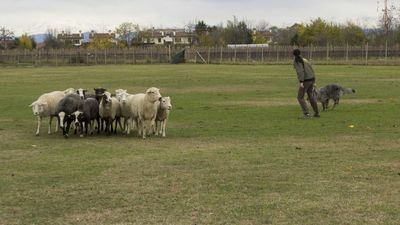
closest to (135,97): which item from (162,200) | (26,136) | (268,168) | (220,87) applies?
(26,136)

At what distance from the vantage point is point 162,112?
59.2 feet

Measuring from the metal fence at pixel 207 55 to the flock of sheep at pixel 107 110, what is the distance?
2676 inches

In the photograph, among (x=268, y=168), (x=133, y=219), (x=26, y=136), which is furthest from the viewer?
(x=26, y=136)

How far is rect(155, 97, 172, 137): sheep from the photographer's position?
17.8 meters

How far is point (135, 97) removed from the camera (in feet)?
59.8

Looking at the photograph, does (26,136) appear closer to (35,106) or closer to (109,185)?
(35,106)

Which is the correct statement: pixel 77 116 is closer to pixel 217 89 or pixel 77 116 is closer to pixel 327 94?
pixel 327 94

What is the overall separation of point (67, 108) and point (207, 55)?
263 ft

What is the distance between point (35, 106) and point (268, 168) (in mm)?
9022

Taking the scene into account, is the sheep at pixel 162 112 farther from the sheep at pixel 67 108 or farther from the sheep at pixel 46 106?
the sheep at pixel 46 106

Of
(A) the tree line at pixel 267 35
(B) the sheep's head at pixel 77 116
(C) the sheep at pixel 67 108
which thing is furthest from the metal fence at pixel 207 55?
(B) the sheep's head at pixel 77 116

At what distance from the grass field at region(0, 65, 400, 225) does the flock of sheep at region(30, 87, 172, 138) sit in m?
0.61

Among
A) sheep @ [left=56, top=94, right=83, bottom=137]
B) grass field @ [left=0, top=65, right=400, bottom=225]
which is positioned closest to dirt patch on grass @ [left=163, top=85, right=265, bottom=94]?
grass field @ [left=0, top=65, right=400, bottom=225]

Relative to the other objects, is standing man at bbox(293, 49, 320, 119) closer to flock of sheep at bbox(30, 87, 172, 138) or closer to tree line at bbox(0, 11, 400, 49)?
flock of sheep at bbox(30, 87, 172, 138)
